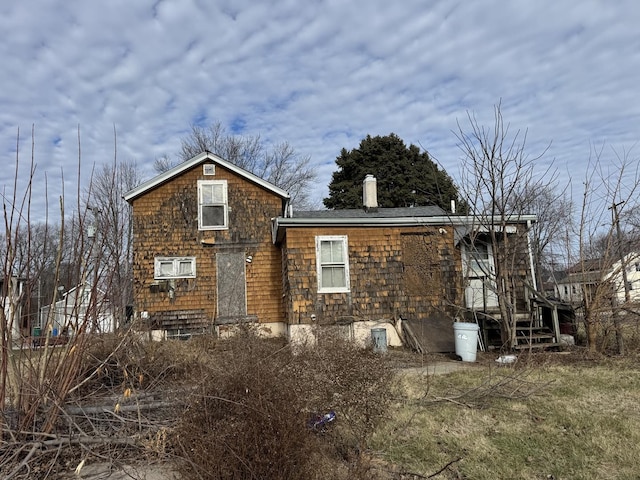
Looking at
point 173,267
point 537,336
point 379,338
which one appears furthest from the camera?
point 173,267

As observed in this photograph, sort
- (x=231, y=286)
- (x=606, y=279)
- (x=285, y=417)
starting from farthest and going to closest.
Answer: (x=231, y=286), (x=606, y=279), (x=285, y=417)

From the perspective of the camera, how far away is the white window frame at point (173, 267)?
13953mm

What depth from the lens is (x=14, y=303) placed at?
12.5 feet

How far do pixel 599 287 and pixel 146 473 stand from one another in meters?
8.81

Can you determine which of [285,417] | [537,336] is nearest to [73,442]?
[285,417]

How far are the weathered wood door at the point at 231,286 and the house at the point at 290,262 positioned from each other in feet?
0.10

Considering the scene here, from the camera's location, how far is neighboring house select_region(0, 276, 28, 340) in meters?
3.71

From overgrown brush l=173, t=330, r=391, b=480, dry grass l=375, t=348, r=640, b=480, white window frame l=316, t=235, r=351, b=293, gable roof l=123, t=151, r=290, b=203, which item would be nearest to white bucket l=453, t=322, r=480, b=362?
dry grass l=375, t=348, r=640, b=480

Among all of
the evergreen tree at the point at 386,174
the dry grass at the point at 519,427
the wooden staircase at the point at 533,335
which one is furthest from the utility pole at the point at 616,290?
the evergreen tree at the point at 386,174

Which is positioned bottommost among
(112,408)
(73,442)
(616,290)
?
(73,442)

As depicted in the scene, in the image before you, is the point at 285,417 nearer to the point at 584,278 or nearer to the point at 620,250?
the point at 584,278

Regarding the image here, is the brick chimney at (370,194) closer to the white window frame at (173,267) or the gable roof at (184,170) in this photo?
the gable roof at (184,170)

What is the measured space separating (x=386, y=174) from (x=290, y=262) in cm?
1967

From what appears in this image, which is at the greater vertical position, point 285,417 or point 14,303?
point 14,303
